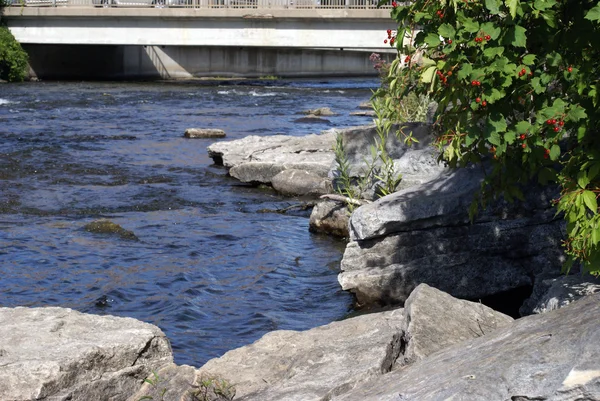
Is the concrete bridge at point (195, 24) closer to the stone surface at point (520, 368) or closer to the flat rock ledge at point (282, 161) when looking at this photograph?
the flat rock ledge at point (282, 161)

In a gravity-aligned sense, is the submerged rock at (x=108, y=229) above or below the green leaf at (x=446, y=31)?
below

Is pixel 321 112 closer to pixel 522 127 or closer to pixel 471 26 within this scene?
pixel 522 127

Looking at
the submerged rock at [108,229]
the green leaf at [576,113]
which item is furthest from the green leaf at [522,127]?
the submerged rock at [108,229]

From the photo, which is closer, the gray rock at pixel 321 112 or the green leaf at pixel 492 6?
the green leaf at pixel 492 6

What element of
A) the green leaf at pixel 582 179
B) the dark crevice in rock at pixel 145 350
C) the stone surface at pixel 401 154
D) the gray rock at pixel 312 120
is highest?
the green leaf at pixel 582 179

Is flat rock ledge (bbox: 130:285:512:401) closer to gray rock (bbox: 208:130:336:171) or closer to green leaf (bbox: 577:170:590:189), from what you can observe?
green leaf (bbox: 577:170:590:189)

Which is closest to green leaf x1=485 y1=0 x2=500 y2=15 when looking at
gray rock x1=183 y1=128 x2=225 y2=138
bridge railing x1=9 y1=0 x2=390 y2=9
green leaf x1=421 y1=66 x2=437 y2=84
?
green leaf x1=421 y1=66 x2=437 y2=84

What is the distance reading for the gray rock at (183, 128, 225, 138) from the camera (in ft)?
67.4

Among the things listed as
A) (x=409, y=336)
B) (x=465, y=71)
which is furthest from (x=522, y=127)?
(x=409, y=336)

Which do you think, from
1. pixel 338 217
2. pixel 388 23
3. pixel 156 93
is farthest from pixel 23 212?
pixel 388 23

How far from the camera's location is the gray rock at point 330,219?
1123 centimetres

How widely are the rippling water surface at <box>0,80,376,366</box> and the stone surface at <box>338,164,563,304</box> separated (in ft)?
2.18

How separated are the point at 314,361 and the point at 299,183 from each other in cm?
838

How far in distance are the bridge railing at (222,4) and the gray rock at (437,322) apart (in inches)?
1151
